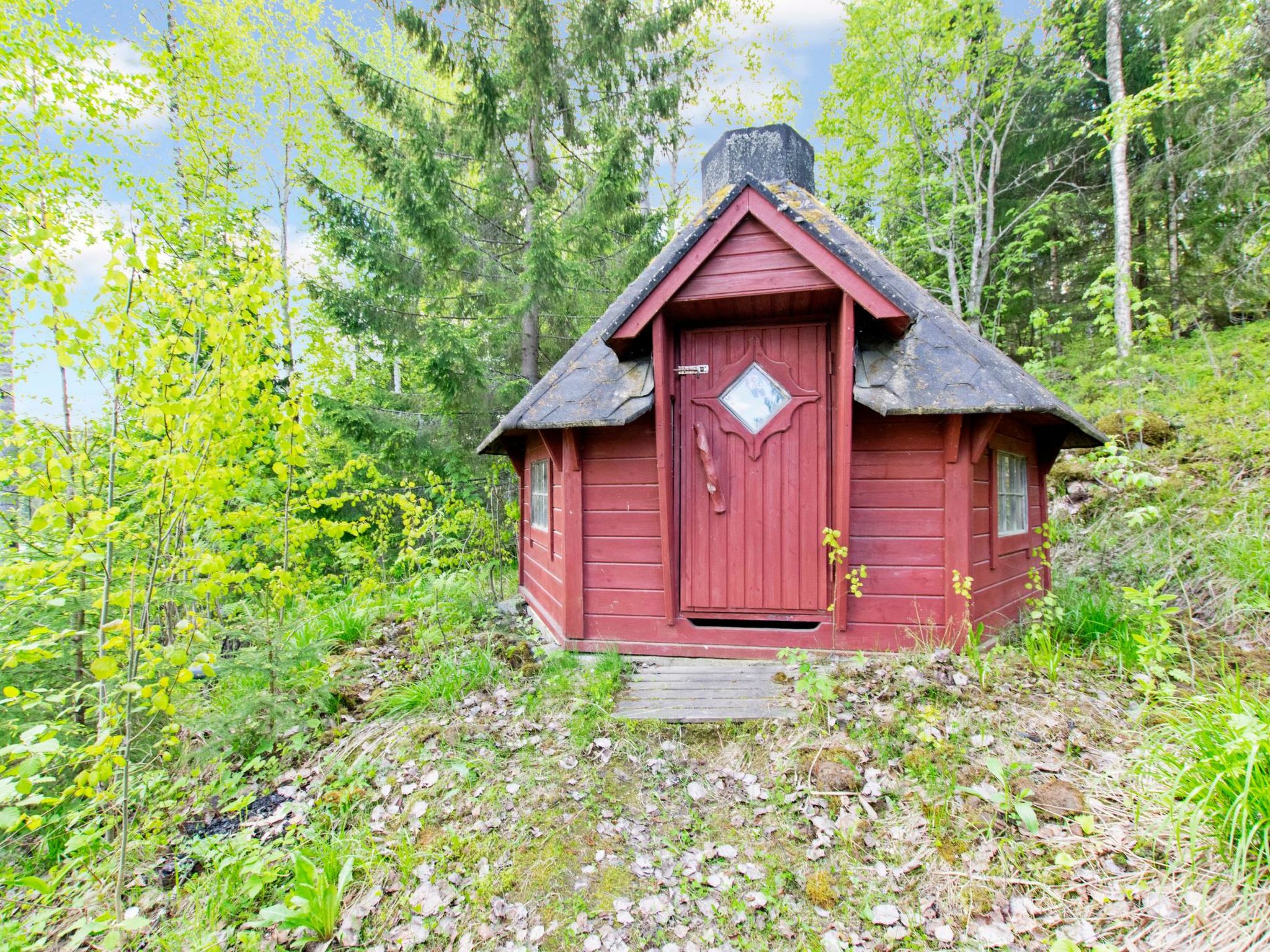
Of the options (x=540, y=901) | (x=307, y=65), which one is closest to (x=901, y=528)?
(x=540, y=901)

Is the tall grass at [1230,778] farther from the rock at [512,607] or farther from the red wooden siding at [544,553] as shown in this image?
the rock at [512,607]

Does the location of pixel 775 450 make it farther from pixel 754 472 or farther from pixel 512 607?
pixel 512 607

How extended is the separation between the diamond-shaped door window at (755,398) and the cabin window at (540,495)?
7.45 feet

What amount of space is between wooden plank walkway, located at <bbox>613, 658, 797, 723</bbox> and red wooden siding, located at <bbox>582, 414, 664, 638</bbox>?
1.52 feet

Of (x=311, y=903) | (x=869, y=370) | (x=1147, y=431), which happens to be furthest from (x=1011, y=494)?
(x=311, y=903)

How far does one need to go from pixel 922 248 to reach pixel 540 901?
14.7 metres

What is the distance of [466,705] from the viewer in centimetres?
418

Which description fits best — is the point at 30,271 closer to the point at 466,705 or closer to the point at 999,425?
the point at 466,705

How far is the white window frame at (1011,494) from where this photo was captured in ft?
16.5

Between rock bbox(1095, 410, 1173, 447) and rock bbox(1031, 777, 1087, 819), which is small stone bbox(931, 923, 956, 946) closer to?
rock bbox(1031, 777, 1087, 819)

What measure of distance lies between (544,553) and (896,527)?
3504mm

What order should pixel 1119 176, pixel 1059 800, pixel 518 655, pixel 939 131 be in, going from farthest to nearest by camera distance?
pixel 939 131
pixel 1119 176
pixel 518 655
pixel 1059 800

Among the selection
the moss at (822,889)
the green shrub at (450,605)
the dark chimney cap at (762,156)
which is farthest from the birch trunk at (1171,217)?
the green shrub at (450,605)

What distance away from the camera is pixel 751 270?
416 cm
